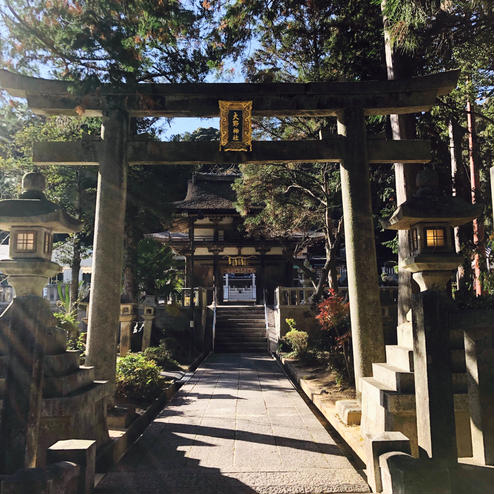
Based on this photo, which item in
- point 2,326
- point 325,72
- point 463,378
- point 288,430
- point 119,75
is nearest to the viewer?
point 2,326

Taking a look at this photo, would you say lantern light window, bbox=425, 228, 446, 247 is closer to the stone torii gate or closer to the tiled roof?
the stone torii gate

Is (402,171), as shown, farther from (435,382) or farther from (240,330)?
(240,330)

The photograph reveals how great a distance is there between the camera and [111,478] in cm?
400

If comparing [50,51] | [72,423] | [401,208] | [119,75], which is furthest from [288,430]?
[50,51]

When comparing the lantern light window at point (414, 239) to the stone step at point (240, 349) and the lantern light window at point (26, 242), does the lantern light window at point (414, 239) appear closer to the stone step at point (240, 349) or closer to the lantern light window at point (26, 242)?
the lantern light window at point (26, 242)

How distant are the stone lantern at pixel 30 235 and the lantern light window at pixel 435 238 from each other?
4098 millimetres

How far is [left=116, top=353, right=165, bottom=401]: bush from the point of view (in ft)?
22.3

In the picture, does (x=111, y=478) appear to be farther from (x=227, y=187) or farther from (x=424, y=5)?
(x=227, y=187)

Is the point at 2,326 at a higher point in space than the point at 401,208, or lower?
lower

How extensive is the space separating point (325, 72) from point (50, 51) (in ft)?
25.0

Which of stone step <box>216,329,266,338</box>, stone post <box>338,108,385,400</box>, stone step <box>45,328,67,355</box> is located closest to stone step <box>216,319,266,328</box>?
stone step <box>216,329,266,338</box>

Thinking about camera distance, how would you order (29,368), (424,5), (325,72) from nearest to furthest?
(29,368), (424,5), (325,72)

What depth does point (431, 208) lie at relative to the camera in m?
4.27

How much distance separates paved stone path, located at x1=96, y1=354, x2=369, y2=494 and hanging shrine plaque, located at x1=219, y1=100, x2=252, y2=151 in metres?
4.46
